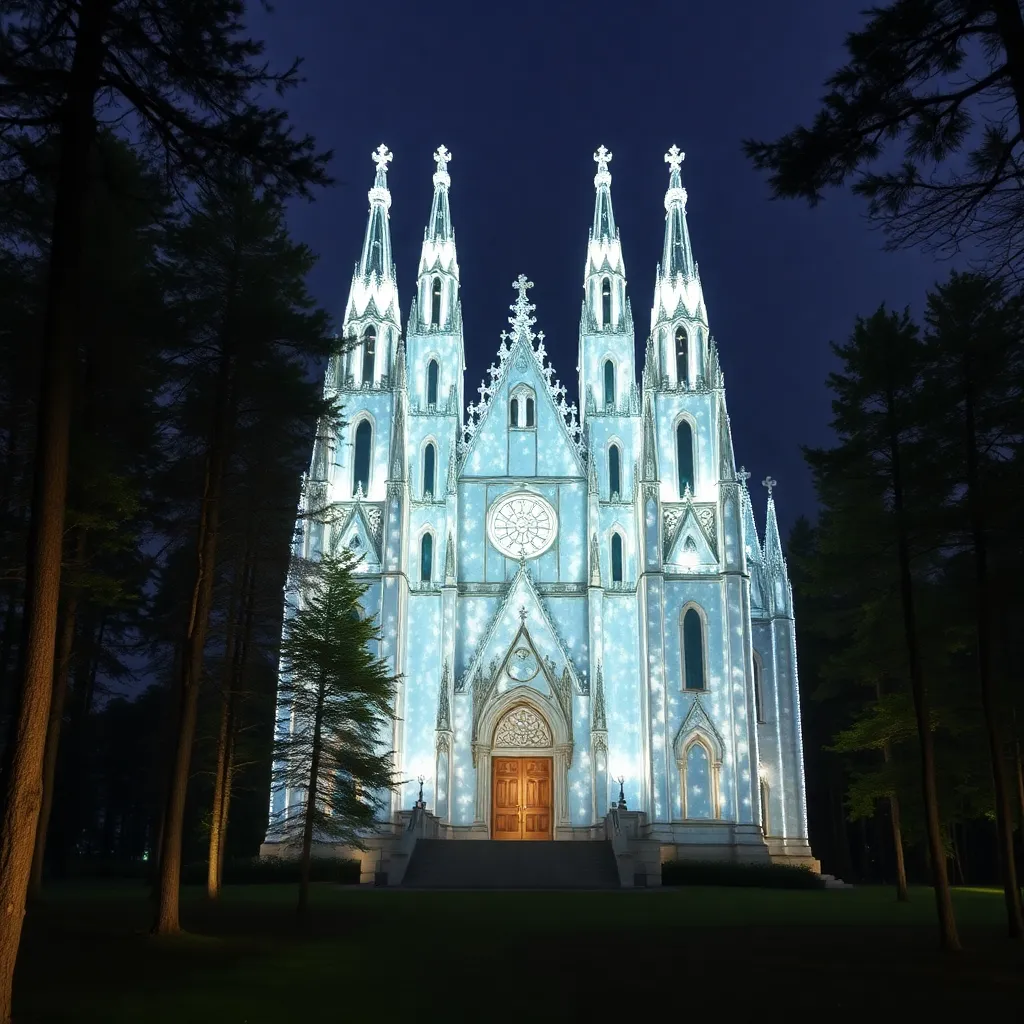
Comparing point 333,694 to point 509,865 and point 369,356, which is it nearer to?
point 509,865

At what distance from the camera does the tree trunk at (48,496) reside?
30.7 ft

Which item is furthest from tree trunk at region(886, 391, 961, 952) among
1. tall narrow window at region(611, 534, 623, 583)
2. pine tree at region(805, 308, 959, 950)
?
tall narrow window at region(611, 534, 623, 583)

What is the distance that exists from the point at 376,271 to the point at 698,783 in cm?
2466

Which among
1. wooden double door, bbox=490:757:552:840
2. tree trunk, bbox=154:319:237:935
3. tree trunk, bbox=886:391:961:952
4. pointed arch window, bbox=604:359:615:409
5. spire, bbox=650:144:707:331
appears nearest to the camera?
tree trunk, bbox=886:391:961:952

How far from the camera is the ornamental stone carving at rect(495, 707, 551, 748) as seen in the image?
3944cm

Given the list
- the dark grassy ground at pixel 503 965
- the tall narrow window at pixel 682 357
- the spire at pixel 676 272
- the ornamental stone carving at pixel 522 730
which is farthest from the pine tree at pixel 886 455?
the spire at pixel 676 272

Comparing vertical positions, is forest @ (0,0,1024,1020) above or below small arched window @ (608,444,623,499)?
below

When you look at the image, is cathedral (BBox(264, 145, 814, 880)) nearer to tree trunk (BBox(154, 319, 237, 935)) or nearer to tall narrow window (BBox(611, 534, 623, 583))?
tall narrow window (BBox(611, 534, 623, 583))

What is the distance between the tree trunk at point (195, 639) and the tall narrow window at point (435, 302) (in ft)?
85.3

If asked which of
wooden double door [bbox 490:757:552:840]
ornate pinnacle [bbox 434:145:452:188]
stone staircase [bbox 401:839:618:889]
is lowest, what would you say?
stone staircase [bbox 401:839:618:889]

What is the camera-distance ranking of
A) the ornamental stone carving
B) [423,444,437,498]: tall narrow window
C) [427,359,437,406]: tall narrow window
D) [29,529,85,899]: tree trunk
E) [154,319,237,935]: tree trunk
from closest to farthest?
[154,319,237,935]: tree trunk < [29,529,85,899]: tree trunk < the ornamental stone carving < [423,444,437,498]: tall narrow window < [427,359,437,406]: tall narrow window

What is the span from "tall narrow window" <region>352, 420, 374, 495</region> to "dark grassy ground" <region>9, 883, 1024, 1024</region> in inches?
849

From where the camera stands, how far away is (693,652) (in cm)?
3953

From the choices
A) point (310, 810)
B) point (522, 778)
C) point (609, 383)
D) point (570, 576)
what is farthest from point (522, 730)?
point (310, 810)
